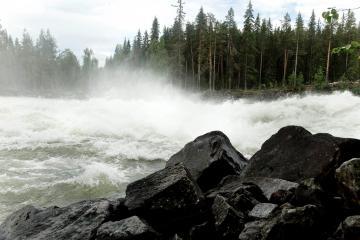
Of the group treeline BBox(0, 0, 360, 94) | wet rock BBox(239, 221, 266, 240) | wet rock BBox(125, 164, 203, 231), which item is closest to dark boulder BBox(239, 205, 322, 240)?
wet rock BBox(239, 221, 266, 240)

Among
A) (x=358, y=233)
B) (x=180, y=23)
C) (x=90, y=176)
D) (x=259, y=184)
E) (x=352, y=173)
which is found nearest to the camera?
(x=358, y=233)

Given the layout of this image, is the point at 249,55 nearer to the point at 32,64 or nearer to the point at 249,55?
the point at 249,55

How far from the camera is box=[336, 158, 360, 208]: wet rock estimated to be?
5567mm

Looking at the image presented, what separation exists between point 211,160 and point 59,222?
12.6 ft

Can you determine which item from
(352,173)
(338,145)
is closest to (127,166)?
(338,145)

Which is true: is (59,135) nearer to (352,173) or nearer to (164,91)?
(352,173)

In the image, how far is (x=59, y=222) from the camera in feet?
23.9

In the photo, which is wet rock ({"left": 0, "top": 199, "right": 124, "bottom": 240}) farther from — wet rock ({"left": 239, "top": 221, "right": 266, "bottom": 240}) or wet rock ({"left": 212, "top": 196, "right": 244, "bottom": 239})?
wet rock ({"left": 239, "top": 221, "right": 266, "bottom": 240})

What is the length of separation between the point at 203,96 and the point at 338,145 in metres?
39.9

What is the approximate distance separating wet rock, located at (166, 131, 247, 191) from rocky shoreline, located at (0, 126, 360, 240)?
0.63 meters

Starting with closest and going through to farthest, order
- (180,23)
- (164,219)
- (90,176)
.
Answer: (164,219) → (90,176) → (180,23)

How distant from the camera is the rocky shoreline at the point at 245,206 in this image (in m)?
5.74

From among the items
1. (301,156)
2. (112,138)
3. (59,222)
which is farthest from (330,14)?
(112,138)

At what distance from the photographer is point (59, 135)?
2216 centimetres
